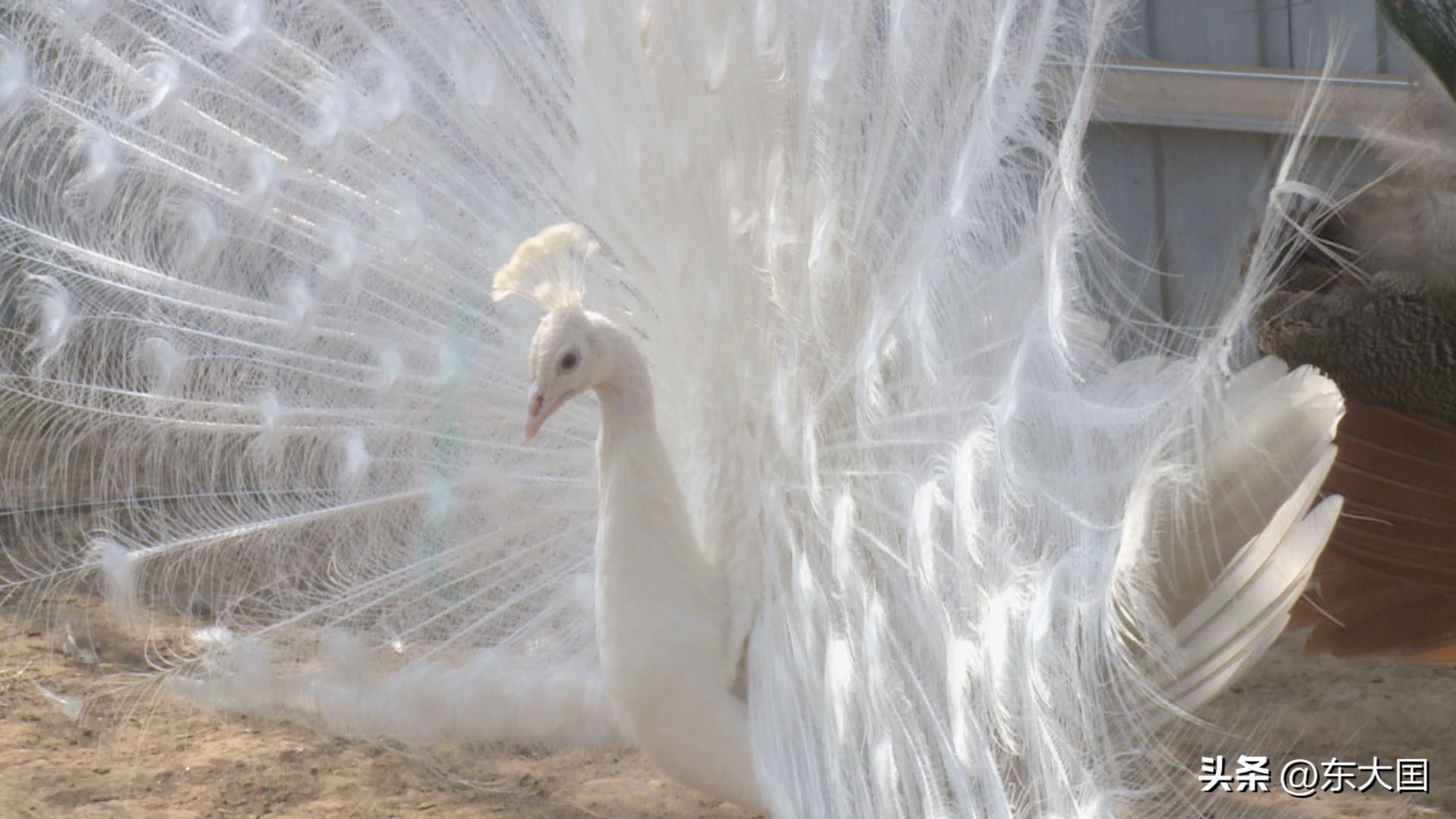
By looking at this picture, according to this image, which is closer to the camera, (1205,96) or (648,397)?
(648,397)

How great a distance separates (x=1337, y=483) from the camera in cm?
264

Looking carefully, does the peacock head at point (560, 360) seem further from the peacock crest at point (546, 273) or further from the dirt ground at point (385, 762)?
the dirt ground at point (385, 762)

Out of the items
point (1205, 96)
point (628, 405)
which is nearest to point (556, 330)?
point (628, 405)

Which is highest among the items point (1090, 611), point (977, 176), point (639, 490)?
point (977, 176)

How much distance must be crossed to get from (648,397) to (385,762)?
1207 millimetres


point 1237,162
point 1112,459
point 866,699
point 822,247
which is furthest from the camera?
point 1237,162

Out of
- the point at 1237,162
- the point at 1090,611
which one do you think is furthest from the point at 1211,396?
the point at 1237,162

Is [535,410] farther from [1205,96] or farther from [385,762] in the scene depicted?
[1205,96]

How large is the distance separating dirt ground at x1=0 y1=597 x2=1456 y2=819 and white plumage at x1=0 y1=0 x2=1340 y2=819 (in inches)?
7.9

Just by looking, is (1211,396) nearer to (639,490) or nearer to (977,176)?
(977,176)

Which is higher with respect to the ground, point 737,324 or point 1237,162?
→ point 1237,162

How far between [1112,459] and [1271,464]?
9.8 inches

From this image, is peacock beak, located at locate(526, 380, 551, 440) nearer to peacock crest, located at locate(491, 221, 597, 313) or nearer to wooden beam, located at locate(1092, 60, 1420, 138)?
peacock crest, located at locate(491, 221, 597, 313)

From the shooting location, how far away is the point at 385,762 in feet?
10.2
